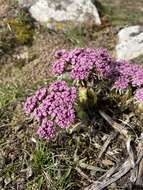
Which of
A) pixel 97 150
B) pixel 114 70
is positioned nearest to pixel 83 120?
pixel 97 150

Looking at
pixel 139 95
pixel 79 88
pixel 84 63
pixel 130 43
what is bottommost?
pixel 130 43

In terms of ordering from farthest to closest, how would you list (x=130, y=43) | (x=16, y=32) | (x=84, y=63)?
(x=16, y=32), (x=130, y=43), (x=84, y=63)

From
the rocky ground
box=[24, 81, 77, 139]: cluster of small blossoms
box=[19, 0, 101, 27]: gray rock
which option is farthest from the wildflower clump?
box=[19, 0, 101, 27]: gray rock

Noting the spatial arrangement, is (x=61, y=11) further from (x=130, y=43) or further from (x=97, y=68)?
(x=97, y=68)

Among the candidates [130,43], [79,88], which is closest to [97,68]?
[79,88]

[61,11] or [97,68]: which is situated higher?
[97,68]

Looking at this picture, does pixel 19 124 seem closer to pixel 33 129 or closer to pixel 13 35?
pixel 33 129

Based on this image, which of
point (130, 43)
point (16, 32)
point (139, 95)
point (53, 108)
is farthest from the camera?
point (16, 32)

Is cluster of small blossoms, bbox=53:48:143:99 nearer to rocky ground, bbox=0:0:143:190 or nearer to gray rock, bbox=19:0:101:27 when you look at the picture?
rocky ground, bbox=0:0:143:190
